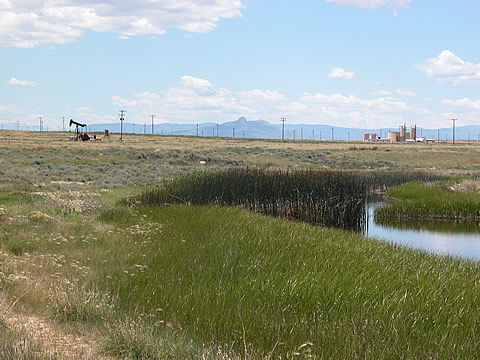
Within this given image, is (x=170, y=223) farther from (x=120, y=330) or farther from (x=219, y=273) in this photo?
(x=120, y=330)

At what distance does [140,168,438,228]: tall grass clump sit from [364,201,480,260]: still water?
1259 millimetres

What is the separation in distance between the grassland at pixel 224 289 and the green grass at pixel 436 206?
1027cm

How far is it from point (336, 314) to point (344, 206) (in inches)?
546

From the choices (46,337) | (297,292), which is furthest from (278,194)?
(46,337)

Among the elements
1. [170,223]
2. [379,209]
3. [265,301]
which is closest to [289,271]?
[265,301]

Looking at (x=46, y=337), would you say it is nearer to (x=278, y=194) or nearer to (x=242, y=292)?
(x=242, y=292)

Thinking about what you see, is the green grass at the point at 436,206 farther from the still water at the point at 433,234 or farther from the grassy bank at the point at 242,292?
the grassy bank at the point at 242,292

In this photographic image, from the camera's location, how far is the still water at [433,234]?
60.2 feet

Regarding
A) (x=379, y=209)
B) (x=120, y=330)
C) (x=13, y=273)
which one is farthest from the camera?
(x=379, y=209)

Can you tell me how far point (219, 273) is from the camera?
9609 millimetres

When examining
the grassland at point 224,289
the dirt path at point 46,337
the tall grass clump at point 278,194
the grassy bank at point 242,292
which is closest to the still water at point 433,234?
the tall grass clump at point 278,194

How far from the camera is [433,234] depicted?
68.8ft

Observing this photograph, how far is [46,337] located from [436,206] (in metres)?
20.7

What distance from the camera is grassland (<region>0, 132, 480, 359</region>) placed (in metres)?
6.50
